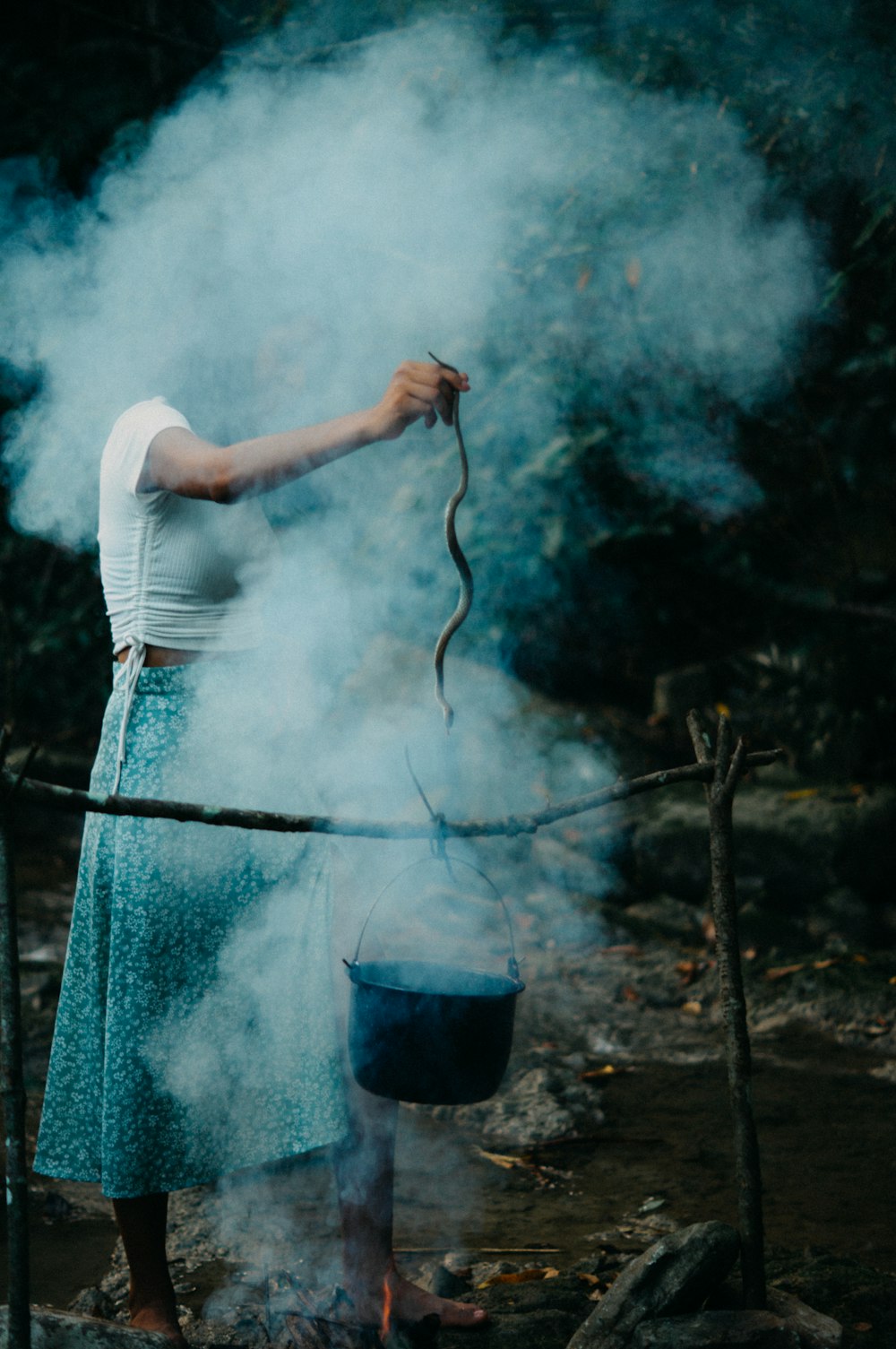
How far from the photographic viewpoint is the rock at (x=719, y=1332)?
2.04 meters

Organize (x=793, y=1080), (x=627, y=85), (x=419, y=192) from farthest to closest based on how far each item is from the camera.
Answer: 1. (x=419, y=192)
2. (x=627, y=85)
3. (x=793, y=1080)

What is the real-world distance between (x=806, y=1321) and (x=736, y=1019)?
23.1 inches

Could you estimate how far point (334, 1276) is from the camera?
108 inches

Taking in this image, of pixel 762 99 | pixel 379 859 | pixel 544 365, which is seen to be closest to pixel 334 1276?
pixel 379 859

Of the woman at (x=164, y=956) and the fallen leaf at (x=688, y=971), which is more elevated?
the woman at (x=164, y=956)

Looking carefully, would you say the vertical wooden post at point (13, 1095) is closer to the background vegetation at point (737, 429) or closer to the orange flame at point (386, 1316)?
the orange flame at point (386, 1316)

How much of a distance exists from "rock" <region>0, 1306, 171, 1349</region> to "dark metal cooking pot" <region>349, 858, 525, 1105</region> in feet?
2.01

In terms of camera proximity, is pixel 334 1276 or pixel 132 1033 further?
pixel 334 1276

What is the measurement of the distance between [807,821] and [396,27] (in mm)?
4044

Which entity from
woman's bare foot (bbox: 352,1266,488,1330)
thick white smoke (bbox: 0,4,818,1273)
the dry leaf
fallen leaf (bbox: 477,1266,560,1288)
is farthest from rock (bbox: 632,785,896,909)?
woman's bare foot (bbox: 352,1266,488,1330)

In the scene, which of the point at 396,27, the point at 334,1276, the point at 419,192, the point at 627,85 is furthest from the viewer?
the point at 419,192

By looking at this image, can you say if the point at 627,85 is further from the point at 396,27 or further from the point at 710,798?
the point at 710,798

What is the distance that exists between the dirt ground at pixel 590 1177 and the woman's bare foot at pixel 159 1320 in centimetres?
22

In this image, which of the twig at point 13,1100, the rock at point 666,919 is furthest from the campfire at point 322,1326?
the rock at point 666,919
